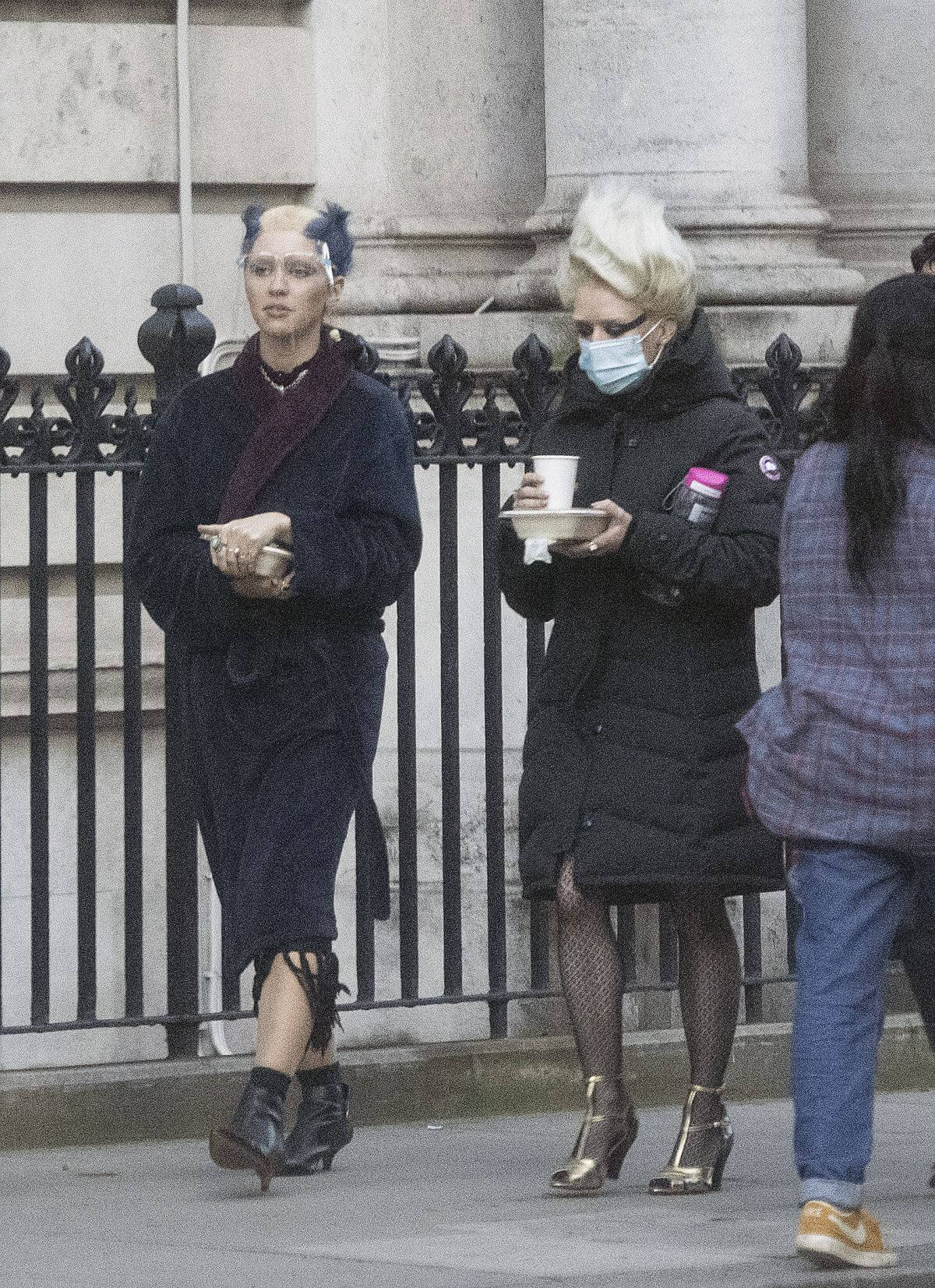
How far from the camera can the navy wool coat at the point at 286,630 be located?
5953mm

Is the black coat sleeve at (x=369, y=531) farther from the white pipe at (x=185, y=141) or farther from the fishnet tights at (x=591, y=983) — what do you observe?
the white pipe at (x=185, y=141)

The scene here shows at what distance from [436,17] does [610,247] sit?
12.0ft

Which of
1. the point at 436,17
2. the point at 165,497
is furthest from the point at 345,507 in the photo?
the point at 436,17

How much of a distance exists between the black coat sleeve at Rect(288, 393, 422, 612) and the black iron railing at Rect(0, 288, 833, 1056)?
641mm

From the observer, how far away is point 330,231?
6.13m

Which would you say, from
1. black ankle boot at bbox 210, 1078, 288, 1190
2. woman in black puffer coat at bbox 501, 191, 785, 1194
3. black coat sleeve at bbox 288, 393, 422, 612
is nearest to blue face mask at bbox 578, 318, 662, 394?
woman in black puffer coat at bbox 501, 191, 785, 1194

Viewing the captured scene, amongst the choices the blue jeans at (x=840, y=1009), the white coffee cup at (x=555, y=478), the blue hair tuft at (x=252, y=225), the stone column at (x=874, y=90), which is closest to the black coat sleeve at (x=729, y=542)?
the white coffee cup at (x=555, y=478)

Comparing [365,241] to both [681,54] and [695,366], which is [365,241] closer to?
[681,54]

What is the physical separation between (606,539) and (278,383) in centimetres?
85

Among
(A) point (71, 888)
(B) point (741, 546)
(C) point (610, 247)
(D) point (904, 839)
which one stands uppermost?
(C) point (610, 247)

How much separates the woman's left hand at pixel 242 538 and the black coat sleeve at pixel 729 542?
2.09 ft

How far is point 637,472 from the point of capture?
19.1 feet

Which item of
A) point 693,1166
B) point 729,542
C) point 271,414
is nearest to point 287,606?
point 271,414

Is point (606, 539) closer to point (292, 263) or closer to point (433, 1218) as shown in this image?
point (292, 263)
